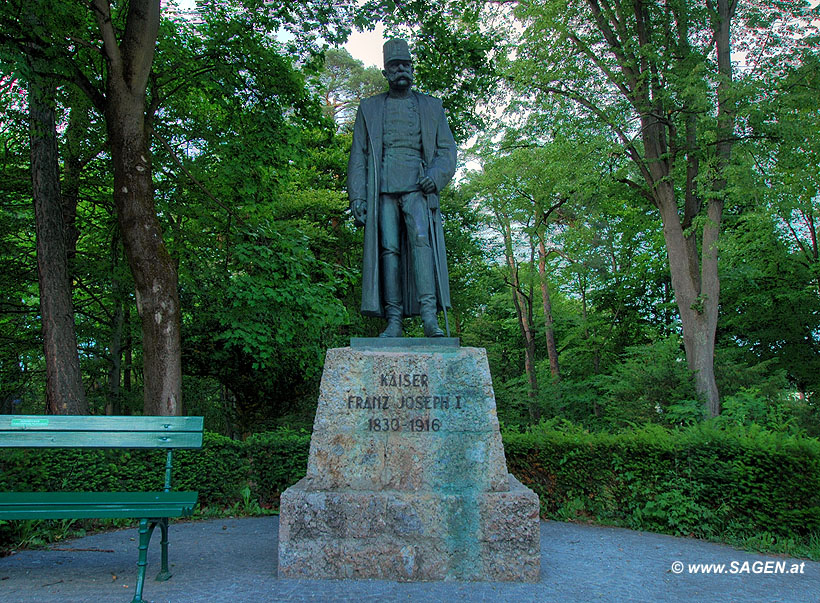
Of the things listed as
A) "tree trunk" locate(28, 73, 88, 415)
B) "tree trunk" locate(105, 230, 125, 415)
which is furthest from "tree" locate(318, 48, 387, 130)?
"tree trunk" locate(28, 73, 88, 415)

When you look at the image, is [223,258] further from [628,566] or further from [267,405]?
[628,566]

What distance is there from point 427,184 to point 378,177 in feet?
1.57

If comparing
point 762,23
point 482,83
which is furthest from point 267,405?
point 762,23

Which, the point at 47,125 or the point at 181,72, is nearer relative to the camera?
the point at 47,125

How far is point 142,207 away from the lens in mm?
7586

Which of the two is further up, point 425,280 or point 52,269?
point 52,269

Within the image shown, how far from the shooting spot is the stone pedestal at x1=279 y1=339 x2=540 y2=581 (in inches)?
159

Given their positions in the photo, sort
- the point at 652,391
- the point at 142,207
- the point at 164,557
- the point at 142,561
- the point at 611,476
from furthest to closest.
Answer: the point at 652,391 < the point at 142,207 < the point at 611,476 < the point at 164,557 < the point at 142,561

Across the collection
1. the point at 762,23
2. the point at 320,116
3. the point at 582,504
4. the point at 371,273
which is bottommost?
the point at 582,504

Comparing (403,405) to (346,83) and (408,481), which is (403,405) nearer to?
(408,481)

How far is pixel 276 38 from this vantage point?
1045 cm

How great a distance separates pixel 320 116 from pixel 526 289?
12.1 meters

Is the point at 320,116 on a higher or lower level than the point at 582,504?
higher

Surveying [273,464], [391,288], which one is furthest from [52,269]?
[391,288]
